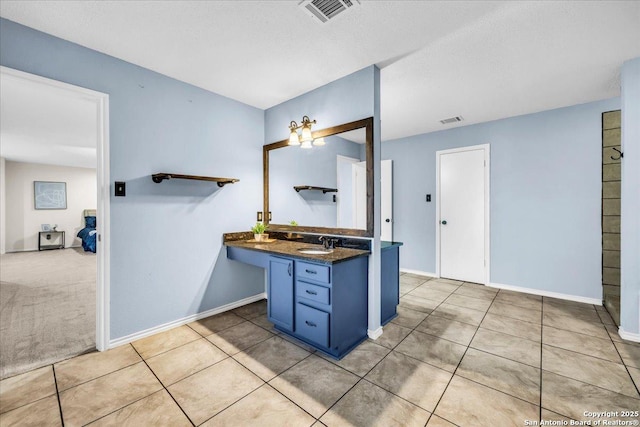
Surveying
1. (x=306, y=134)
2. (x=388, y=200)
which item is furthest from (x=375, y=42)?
(x=388, y=200)

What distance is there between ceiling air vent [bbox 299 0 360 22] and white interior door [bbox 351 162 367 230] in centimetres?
114

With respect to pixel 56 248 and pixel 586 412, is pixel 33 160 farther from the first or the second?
pixel 586 412

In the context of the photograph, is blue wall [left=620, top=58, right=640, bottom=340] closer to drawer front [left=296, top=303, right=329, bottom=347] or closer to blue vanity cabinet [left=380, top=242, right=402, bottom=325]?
blue vanity cabinet [left=380, top=242, right=402, bottom=325]

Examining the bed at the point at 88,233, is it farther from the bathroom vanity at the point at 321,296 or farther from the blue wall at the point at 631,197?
the blue wall at the point at 631,197

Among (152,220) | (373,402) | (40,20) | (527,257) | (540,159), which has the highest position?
(40,20)

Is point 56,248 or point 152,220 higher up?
point 152,220

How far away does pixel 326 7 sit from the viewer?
1.70 metres

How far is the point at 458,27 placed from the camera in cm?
190

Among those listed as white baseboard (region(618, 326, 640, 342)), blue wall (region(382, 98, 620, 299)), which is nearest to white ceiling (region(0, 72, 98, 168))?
blue wall (region(382, 98, 620, 299))

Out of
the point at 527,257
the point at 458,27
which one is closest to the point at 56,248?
the point at 458,27

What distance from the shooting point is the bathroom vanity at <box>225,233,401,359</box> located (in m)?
2.05

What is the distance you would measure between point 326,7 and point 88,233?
8.38 metres

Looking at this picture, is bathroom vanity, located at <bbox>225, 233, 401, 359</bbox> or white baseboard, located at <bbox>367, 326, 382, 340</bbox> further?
white baseboard, located at <bbox>367, 326, 382, 340</bbox>

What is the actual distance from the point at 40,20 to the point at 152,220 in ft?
5.16
